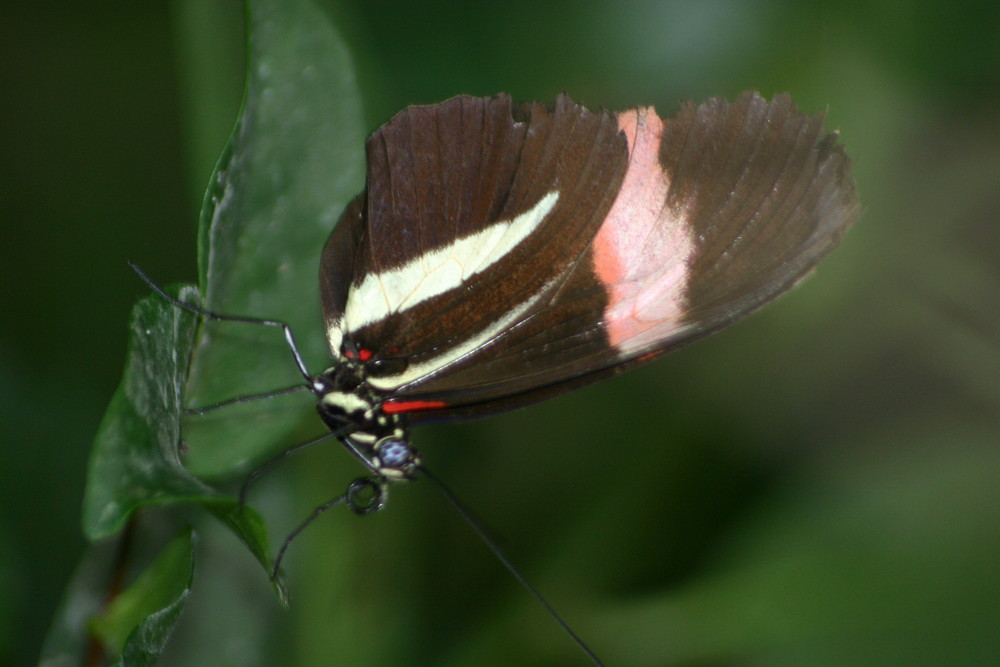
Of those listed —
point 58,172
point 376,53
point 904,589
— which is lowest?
point 904,589

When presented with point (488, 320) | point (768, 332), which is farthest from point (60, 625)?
point (768, 332)

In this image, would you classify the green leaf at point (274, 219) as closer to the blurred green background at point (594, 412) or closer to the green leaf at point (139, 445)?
the blurred green background at point (594, 412)

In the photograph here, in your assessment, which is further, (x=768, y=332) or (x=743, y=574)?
(x=768, y=332)

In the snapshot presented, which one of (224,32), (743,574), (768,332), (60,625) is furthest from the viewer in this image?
(768,332)

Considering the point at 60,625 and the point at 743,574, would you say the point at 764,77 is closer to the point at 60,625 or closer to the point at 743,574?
Answer: the point at 743,574

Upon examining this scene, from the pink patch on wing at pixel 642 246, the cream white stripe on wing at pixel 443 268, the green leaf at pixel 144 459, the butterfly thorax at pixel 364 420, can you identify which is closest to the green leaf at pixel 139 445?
the green leaf at pixel 144 459

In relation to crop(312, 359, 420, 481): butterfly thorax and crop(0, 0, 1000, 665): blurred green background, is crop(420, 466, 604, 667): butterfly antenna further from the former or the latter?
crop(0, 0, 1000, 665): blurred green background
